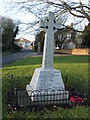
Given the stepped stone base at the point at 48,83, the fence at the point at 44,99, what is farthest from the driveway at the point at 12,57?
the fence at the point at 44,99

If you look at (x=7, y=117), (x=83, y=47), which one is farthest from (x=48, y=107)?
(x=83, y=47)

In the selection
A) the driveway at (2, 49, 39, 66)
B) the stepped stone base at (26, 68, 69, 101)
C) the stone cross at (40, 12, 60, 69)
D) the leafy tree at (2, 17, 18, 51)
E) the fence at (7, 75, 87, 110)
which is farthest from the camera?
the leafy tree at (2, 17, 18, 51)

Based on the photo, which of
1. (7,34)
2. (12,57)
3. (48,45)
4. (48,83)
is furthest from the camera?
(7,34)

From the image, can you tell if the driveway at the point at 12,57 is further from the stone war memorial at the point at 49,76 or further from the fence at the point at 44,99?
the fence at the point at 44,99

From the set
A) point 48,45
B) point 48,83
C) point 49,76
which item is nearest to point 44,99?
point 48,83

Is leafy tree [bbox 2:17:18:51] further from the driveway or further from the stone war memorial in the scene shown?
the stone war memorial

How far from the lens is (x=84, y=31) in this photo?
1277cm

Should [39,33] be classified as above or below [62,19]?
below

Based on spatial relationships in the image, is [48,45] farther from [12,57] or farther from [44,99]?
[12,57]

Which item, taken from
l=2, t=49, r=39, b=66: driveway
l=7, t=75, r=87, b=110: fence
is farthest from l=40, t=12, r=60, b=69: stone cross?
l=2, t=49, r=39, b=66: driveway

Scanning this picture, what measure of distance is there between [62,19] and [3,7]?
12.0 feet

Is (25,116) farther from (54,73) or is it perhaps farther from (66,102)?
(54,73)

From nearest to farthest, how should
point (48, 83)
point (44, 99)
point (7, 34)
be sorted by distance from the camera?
point (44, 99) < point (48, 83) < point (7, 34)

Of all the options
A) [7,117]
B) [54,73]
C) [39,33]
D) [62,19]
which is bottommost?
[7,117]
